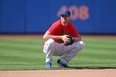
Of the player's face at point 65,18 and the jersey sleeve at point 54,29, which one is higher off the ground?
the player's face at point 65,18

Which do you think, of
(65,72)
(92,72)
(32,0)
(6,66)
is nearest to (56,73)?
(65,72)

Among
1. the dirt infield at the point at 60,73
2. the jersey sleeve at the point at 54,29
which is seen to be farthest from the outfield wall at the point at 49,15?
the dirt infield at the point at 60,73

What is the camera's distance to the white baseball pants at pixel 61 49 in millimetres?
7922

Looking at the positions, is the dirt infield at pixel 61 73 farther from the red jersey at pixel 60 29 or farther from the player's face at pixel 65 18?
the player's face at pixel 65 18

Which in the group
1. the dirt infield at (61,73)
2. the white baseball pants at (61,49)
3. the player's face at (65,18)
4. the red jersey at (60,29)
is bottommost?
the dirt infield at (61,73)

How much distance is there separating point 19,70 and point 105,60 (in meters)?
2.60

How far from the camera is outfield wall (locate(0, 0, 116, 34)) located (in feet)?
66.8

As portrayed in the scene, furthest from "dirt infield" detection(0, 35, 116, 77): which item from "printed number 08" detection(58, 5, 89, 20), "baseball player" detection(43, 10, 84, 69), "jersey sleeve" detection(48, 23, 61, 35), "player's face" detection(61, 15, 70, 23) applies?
"printed number 08" detection(58, 5, 89, 20)

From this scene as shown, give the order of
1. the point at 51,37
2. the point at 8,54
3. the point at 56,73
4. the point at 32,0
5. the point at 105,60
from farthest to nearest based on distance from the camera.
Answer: the point at 32,0, the point at 8,54, the point at 105,60, the point at 51,37, the point at 56,73

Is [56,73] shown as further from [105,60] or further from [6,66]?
[105,60]

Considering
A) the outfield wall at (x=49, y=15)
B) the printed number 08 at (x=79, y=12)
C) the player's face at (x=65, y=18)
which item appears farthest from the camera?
the printed number 08 at (x=79, y=12)

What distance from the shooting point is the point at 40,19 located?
2059cm

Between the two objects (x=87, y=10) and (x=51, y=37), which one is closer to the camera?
(x=51, y=37)

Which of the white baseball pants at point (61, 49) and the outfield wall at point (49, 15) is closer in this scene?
the white baseball pants at point (61, 49)
